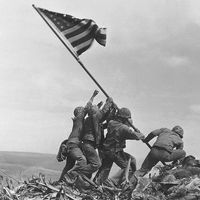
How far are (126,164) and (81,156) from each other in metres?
1.34

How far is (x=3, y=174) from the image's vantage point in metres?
13.7

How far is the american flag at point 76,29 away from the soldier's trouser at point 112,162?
3295 millimetres

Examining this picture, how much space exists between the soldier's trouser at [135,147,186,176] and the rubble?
1413 millimetres

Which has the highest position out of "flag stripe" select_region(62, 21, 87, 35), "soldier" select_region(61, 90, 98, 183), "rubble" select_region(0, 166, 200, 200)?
"flag stripe" select_region(62, 21, 87, 35)

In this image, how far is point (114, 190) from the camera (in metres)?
13.1

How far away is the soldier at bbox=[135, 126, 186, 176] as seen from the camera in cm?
1577

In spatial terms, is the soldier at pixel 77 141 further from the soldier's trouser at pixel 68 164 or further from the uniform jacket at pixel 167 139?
the uniform jacket at pixel 167 139

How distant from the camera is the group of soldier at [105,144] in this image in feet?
51.5

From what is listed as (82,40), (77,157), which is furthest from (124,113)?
Result: (82,40)

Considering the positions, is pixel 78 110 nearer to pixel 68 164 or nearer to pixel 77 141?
pixel 77 141

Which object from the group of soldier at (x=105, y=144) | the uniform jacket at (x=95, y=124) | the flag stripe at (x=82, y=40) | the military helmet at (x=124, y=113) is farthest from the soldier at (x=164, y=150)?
the flag stripe at (x=82, y=40)

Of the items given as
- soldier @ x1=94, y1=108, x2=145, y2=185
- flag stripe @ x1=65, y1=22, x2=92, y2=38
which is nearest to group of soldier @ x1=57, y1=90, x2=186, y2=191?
soldier @ x1=94, y1=108, x2=145, y2=185

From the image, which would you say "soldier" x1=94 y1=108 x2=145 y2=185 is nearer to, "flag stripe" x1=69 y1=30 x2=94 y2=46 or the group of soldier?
the group of soldier

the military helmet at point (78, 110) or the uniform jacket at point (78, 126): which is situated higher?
the military helmet at point (78, 110)
